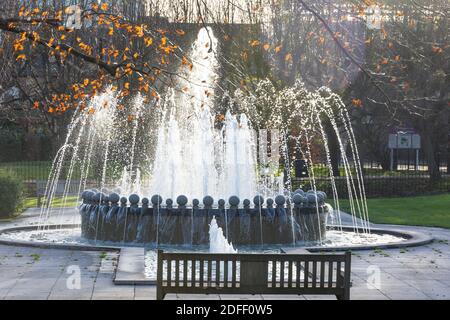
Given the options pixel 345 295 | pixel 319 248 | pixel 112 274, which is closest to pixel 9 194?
pixel 319 248

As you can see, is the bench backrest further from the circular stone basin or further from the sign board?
the sign board

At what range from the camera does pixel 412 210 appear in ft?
85.8

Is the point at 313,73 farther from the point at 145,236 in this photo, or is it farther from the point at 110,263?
the point at 110,263

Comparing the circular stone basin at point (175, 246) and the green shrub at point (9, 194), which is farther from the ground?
the green shrub at point (9, 194)

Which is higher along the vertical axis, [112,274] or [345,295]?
[345,295]

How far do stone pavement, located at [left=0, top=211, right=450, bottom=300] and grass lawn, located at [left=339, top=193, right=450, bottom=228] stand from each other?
6728 millimetres

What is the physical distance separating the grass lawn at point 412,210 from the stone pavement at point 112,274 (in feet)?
22.1

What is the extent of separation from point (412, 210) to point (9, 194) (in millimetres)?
12240

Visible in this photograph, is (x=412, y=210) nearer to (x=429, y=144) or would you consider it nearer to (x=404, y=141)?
(x=429, y=144)

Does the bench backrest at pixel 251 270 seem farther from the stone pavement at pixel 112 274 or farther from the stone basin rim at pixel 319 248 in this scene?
the stone basin rim at pixel 319 248

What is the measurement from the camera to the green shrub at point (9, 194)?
873 inches

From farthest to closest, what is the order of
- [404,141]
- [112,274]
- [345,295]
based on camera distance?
1. [404,141]
2. [112,274]
3. [345,295]

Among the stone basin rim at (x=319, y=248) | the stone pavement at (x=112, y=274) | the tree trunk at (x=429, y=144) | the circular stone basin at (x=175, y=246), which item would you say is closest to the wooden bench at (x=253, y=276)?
the stone pavement at (x=112, y=274)

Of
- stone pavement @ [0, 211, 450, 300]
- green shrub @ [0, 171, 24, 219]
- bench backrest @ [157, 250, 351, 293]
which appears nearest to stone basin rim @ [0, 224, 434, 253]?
stone pavement @ [0, 211, 450, 300]
